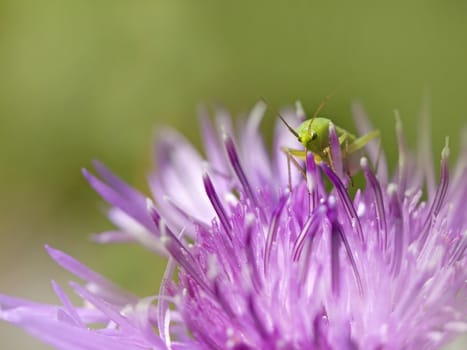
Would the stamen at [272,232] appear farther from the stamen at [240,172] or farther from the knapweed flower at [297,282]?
the stamen at [240,172]

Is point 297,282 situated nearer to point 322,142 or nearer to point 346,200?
point 346,200

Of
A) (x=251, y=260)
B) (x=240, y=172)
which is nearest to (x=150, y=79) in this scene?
(x=240, y=172)

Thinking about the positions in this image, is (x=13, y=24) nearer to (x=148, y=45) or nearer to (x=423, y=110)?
(x=148, y=45)

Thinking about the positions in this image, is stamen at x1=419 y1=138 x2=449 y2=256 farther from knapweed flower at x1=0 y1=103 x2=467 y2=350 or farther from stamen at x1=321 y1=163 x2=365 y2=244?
stamen at x1=321 y1=163 x2=365 y2=244

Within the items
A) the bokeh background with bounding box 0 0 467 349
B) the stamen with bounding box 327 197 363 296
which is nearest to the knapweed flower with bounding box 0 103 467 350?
the stamen with bounding box 327 197 363 296

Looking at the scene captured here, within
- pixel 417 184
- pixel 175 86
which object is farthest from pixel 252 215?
pixel 175 86

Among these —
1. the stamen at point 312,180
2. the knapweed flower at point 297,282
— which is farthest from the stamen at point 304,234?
the stamen at point 312,180

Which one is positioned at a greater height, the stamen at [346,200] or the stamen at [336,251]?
the stamen at [346,200]
